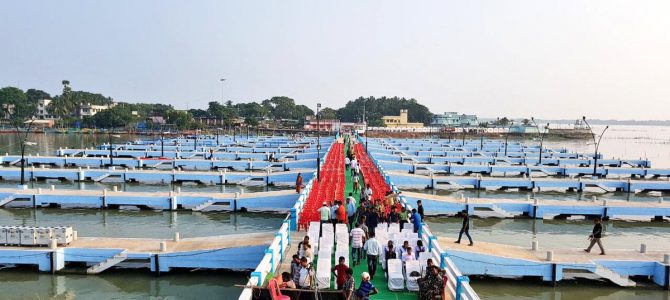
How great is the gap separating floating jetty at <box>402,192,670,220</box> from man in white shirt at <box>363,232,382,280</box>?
1556 centimetres

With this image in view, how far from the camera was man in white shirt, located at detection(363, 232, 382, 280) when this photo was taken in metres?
12.8

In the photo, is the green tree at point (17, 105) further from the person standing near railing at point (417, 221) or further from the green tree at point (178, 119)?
the person standing near railing at point (417, 221)

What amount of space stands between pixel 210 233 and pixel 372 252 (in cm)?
1413

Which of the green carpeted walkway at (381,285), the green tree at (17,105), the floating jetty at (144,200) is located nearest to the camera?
the green carpeted walkway at (381,285)

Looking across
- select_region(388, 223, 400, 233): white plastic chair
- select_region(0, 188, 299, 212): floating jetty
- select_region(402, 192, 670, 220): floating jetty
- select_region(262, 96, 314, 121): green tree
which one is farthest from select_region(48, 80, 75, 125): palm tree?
select_region(388, 223, 400, 233): white plastic chair

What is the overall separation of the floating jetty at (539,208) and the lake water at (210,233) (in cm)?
59

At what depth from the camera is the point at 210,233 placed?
24.9 meters

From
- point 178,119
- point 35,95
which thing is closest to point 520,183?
point 178,119

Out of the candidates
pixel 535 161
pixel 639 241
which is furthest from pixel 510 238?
pixel 535 161

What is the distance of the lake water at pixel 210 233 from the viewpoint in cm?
1684

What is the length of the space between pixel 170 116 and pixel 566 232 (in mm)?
106489

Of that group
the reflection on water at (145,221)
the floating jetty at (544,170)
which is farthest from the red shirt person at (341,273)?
the floating jetty at (544,170)

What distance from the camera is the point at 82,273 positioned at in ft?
58.8

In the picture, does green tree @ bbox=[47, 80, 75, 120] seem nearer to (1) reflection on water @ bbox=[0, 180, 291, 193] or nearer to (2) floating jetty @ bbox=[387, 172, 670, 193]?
(1) reflection on water @ bbox=[0, 180, 291, 193]
